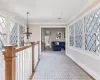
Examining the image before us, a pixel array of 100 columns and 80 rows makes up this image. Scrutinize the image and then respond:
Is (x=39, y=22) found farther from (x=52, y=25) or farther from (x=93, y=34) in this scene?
(x=93, y=34)

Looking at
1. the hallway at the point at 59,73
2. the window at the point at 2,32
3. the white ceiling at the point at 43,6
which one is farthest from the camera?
the window at the point at 2,32

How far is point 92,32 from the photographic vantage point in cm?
387

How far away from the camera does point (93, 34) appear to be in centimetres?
379

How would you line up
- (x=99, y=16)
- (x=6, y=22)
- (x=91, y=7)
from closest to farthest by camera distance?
1. (x=99, y=16)
2. (x=91, y=7)
3. (x=6, y=22)

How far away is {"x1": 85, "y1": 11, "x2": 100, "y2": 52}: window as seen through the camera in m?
3.50

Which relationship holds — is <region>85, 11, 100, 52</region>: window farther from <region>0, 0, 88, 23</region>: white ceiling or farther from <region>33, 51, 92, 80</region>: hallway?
<region>33, 51, 92, 80</region>: hallway

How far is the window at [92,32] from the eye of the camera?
3500mm

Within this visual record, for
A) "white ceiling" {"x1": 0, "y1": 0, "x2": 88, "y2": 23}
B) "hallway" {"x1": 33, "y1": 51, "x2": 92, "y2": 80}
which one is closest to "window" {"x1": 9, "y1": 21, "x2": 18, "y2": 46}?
"white ceiling" {"x1": 0, "y1": 0, "x2": 88, "y2": 23}

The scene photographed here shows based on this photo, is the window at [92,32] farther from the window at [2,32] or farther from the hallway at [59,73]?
the window at [2,32]

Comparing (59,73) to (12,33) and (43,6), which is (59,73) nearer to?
(43,6)

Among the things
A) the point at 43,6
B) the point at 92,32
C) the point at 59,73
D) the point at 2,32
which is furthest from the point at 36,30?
the point at 92,32

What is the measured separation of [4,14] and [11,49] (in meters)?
3.61

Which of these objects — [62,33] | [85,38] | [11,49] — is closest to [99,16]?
[85,38]

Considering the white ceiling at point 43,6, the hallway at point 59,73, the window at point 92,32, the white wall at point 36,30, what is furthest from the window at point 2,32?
the white wall at point 36,30
